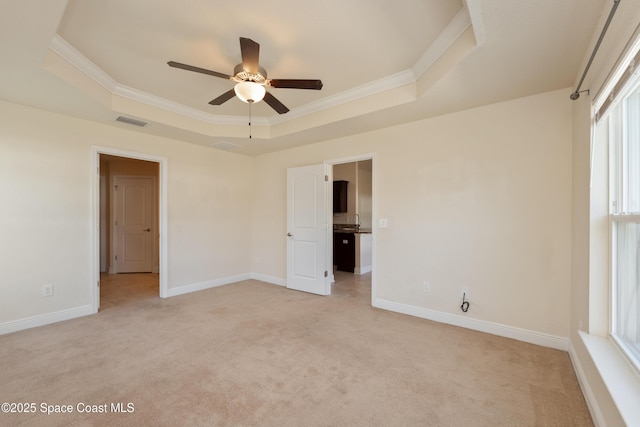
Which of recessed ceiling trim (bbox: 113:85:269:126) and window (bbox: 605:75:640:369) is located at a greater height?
recessed ceiling trim (bbox: 113:85:269:126)

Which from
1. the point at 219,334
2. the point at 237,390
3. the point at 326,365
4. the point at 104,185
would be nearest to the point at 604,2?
the point at 326,365

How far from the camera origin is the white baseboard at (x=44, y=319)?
288 centimetres

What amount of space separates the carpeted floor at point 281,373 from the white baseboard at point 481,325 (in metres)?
0.10

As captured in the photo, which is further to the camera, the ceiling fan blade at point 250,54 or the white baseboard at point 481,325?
the white baseboard at point 481,325

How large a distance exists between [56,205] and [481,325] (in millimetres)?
4919

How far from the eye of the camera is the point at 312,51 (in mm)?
2445

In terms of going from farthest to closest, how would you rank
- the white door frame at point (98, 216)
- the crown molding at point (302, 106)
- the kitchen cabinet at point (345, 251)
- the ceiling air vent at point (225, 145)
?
1. the kitchen cabinet at point (345, 251)
2. the ceiling air vent at point (225, 145)
3. the white door frame at point (98, 216)
4. the crown molding at point (302, 106)

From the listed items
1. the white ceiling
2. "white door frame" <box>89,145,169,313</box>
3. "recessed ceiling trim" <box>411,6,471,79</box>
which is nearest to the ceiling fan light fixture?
the white ceiling

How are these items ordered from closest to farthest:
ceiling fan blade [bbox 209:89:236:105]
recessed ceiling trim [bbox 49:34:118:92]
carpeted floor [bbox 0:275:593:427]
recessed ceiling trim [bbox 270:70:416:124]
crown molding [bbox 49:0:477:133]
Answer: carpeted floor [bbox 0:275:593:427], crown molding [bbox 49:0:477:133], recessed ceiling trim [bbox 49:34:118:92], ceiling fan blade [bbox 209:89:236:105], recessed ceiling trim [bbox 270:70:416:124]

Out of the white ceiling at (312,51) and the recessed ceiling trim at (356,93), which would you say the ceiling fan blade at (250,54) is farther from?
the recessed ceiling trim at (356,93)

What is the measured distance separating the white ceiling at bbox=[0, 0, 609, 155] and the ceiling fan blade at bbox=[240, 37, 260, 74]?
0.22 metres

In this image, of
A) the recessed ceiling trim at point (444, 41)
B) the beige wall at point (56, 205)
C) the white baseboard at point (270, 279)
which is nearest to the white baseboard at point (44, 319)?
the beige wall at point (56, 205)

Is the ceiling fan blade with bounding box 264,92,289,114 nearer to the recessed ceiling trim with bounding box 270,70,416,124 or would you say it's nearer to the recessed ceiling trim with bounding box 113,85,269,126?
the recessed ceiling trim with bounding box 270,70,416,124

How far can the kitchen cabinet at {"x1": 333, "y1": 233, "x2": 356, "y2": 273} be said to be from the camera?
5.84 m
